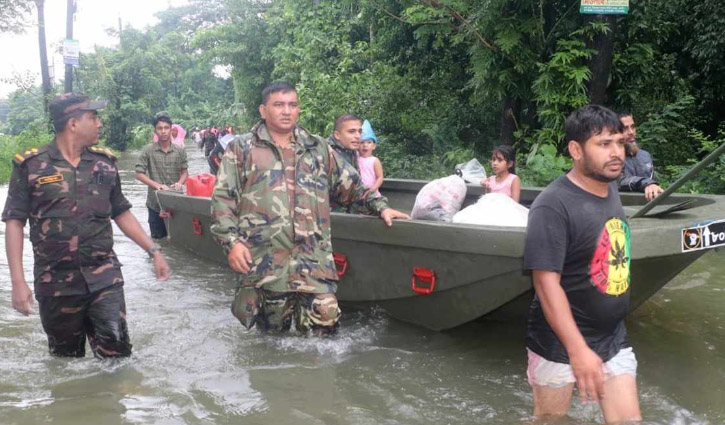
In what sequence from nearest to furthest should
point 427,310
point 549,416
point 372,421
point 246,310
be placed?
point 549,416 → point 372,421 → point 246,310 → point 427,310

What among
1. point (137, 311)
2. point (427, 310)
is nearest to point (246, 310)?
point (427, 310)

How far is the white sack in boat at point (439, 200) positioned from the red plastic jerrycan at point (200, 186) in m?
2.59

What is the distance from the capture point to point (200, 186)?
7027 millimetres

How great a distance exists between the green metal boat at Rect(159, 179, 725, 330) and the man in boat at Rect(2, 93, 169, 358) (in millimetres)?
1436

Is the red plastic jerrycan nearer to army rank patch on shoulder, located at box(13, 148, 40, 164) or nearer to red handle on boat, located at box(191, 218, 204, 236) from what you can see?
red handle on boat, located at box(191, 218, 204, 236)

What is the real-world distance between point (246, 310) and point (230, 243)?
0.50 meters

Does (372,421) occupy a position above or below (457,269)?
below

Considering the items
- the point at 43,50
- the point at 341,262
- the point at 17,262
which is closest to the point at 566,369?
the point at 341,262

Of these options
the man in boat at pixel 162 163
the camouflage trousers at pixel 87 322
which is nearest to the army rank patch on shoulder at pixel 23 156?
the camouflage trousers at pixel 87 322

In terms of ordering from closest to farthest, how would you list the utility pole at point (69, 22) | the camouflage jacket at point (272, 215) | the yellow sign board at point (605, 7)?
the camouflage jacket at point (272, 215) < the yellow sign board at point (605, 7) < the utility pole at point (69, 22)

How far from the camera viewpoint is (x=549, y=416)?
3035 millimetres

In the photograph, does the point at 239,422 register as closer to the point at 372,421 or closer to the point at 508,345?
the point at 372,421

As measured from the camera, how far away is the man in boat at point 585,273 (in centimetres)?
272

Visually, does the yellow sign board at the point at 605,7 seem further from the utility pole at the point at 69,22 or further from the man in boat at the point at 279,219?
the utility pole at the point at 69,22
